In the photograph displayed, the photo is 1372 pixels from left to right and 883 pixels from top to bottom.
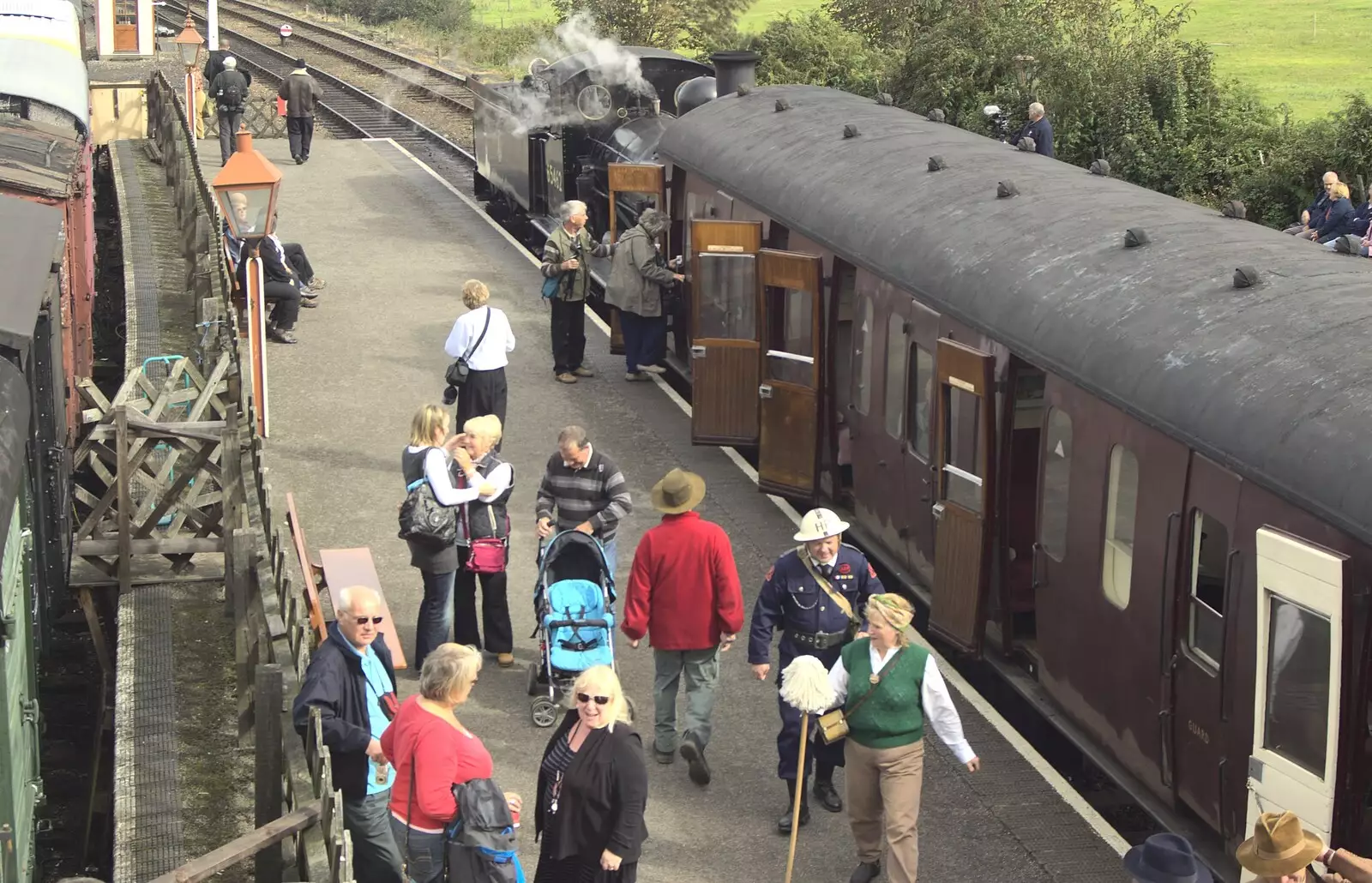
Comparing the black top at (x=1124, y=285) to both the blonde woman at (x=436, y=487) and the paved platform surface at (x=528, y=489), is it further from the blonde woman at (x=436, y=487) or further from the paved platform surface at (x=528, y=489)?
the blonde woman at (x=436, y=487)

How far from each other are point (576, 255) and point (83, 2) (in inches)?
1039

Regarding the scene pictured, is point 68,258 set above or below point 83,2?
below

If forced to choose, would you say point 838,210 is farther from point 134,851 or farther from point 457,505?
point 134,851

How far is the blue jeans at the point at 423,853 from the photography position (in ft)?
22.3

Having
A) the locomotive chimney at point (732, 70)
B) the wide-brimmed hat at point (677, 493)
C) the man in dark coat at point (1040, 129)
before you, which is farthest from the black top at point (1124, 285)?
the man in dark coat at point (1040, 129)

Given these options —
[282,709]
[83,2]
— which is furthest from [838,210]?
[83,2]

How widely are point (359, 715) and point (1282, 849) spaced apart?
367 centimetres

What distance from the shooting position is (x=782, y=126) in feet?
48.6

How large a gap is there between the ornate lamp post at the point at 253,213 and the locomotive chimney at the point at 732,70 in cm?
494

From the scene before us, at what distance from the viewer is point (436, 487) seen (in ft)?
31.4

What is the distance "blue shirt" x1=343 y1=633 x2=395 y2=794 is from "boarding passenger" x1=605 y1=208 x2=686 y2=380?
332 inches

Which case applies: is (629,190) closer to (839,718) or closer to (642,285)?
(642,285)

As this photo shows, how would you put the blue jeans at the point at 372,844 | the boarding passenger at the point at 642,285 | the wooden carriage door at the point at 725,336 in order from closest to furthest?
the blue jeans at the point at 372,844 → the wooden carriage door at the point at 725,336 → the boarding passenger at the point at 642,285

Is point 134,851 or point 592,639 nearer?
point 134,851
